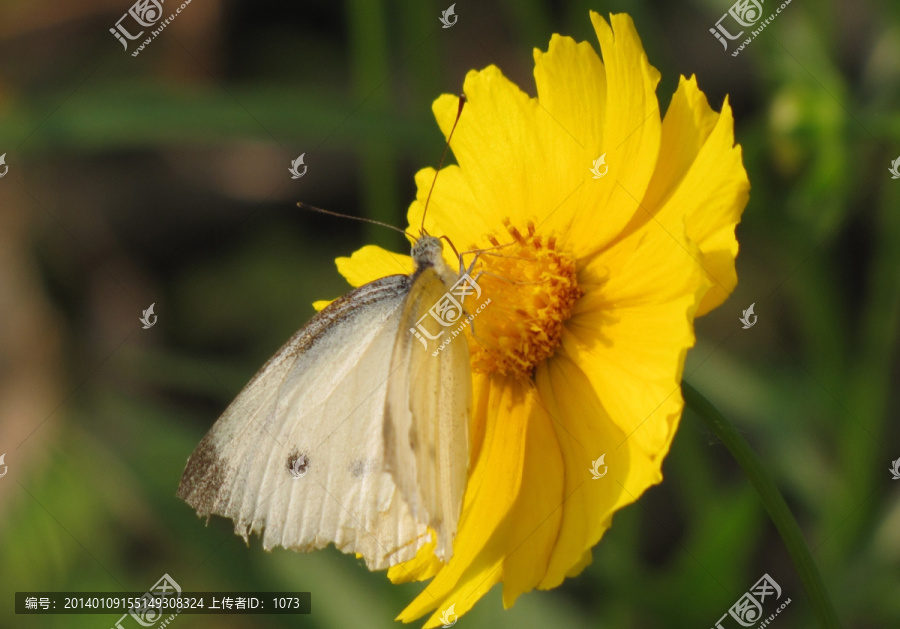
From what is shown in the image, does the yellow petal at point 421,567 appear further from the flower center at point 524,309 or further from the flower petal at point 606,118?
the flower petal at point 606,118

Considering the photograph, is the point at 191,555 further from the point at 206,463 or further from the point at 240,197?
the point at 240,197

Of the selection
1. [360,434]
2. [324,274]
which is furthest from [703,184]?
[324,274]

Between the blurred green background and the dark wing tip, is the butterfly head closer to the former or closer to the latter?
the dark wing tip

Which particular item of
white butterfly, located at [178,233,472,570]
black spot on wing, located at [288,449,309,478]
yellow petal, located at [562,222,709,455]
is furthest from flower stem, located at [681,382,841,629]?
black spot on wing, located at [288,449,309,478]

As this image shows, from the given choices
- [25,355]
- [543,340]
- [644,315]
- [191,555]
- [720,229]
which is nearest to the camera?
[720,229]

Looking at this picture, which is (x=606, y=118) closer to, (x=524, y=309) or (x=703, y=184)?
(x=703, y=184)

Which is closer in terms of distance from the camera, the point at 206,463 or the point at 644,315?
the point at 644,315

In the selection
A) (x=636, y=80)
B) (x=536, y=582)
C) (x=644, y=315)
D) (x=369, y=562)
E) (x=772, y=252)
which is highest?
(x=636, y=80)

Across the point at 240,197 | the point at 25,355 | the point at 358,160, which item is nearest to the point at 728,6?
the point at 358,160
